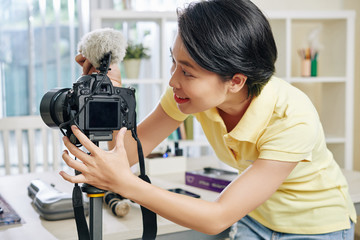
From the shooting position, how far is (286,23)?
270 cm

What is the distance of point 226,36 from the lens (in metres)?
0.85

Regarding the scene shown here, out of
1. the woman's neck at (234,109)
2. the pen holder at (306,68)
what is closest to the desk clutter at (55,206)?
the woman's neck at (234,109)

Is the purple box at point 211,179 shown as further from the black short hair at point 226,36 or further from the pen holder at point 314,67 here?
the pen holder at point 314,67

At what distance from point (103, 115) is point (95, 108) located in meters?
0.02

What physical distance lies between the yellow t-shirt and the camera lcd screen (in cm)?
32

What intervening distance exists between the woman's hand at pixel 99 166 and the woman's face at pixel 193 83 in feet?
0.64

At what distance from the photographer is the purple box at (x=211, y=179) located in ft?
4.61

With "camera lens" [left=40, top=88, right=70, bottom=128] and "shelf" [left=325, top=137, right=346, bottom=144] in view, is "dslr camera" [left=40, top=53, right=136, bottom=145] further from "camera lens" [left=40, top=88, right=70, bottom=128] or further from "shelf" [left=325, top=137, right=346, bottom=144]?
"shelf" [left=325, top=137, right=346, bottom=144]

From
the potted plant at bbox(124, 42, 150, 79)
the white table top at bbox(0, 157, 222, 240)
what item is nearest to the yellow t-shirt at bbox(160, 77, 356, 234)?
the white table top at bbox(0, 157, 222, 240)

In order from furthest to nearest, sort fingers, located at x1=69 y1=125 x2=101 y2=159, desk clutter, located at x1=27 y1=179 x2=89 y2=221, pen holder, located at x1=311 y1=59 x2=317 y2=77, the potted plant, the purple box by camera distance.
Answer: pen holder, located at x1=311 y1=59 x2=317 y2=77 → the potted plant → the purple box → desk clutter, located at x1=27 y1=179 x2=89 y2=221 → fingers, located at x1=69 y1=125 x2=101 y2=159

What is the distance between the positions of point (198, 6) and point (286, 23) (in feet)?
6.36

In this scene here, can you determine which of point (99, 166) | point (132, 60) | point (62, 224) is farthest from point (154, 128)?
point (132, 60)

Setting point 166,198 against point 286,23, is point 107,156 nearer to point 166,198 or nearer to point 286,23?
point 166,198

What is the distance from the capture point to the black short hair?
33.4 inches
